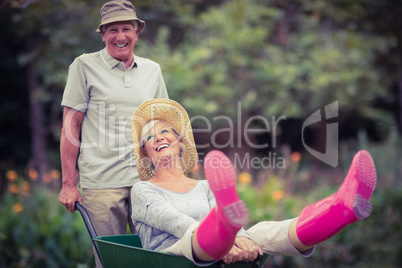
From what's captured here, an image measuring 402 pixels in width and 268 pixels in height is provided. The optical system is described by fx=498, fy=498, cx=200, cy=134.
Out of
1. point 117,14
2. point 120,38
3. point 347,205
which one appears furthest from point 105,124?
point 347,205

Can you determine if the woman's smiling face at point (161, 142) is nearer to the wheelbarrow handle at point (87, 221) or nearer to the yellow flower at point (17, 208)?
the wheelbarrow handle at point (87, 221)

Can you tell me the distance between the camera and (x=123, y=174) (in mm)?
2736

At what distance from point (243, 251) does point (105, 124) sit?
111 cm

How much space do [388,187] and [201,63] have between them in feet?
11.4

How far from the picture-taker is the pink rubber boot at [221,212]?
69.9 inches

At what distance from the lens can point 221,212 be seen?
1.80 metres

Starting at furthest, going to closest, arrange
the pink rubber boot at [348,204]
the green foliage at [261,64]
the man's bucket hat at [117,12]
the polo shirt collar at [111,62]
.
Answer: the green foliage at [261,64] < the polo shirt collar at [111,62] < the man's bucket hat at [117,12] < the pink rubber boot at [348,204]

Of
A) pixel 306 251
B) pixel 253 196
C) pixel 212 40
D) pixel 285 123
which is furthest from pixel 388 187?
pixel 285 123

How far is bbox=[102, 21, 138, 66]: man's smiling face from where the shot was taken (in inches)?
107

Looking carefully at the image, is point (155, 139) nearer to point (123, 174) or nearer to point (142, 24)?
point (123, 174)

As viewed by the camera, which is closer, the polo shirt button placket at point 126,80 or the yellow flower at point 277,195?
the polo shirt button placket at point 126,80

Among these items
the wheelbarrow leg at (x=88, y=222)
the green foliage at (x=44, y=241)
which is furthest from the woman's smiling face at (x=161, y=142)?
the green foliage at (x=44, y=241)

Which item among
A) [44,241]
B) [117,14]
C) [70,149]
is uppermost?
[117,14]

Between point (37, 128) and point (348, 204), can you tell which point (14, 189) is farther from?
point (348, 204)
